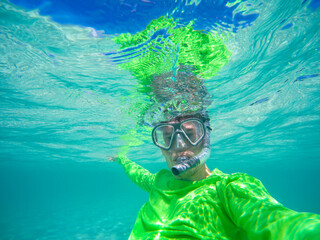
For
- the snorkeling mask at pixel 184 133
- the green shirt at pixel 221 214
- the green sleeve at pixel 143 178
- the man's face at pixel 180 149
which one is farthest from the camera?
the green sleeve at pixel 143 178

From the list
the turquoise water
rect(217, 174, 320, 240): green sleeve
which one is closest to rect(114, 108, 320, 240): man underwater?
rect(217, 174, 320, 240): green sleeve

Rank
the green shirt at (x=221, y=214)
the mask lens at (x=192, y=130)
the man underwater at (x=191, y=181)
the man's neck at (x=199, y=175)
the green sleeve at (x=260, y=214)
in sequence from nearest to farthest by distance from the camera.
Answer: the green sleeve at (x=260, y=214), the green shirt at (x=221, y=214), the man underwater at (x=191, y=181), the man's neck at (x=199, y=175), the mask lens at (x=192, y=130)

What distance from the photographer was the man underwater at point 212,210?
180 centimetres

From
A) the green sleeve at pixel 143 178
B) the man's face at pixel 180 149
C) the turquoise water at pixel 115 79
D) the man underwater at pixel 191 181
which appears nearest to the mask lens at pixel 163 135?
the man underwater at pixel 191 181

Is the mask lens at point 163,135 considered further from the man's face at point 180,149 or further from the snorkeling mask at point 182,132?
the man's face at point 180,149

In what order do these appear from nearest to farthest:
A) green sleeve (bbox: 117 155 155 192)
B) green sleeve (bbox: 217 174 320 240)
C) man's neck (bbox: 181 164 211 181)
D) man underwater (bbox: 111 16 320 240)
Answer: green sleeve (bbox: 217 174 320 240) < man underwater (bbox: 111 16 320 240) < man's neck (bbox: 181 164 211 181) < green sleeve (bbox: 117 155 155 192)

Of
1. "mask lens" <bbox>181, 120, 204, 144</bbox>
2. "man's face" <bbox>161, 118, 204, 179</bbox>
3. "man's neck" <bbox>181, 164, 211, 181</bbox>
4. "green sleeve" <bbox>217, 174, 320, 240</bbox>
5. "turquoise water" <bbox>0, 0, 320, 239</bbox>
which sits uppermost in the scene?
"turquoise water" <bbox>0, 0, 320, 239</bbox>

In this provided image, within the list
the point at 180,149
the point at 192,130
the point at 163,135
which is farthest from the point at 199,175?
the point at 163,135

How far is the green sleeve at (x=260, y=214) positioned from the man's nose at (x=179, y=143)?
167 centimetres

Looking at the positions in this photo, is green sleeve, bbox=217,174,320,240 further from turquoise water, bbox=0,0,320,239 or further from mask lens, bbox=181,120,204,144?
turquoise water, bbox=0,0,320,239

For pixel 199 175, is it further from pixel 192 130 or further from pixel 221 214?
pixel 192 130

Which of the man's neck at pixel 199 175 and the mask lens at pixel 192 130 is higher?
the mask lens at pixel 192 130

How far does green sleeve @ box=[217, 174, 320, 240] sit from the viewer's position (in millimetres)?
1646

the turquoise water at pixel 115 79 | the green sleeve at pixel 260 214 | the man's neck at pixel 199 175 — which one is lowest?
the green sleeve at pixel 260 214
